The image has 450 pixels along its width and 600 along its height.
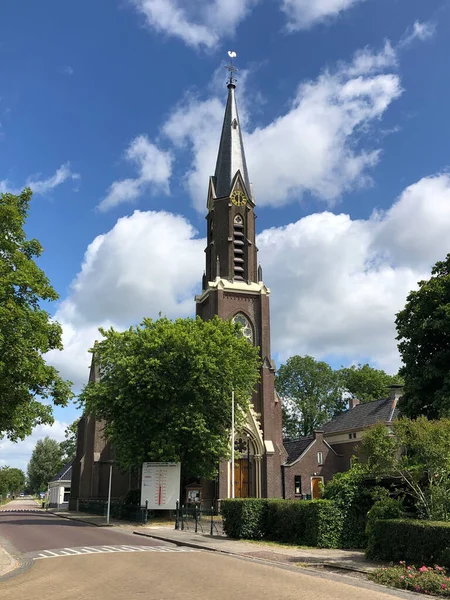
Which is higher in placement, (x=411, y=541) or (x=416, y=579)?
(x=411, y=541)

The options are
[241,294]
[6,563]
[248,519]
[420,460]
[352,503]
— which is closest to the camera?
[6,563]

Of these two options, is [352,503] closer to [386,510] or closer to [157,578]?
[386,510]

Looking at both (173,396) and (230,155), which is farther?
(230,155)

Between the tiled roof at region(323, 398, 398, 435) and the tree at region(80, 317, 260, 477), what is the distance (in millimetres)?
22343

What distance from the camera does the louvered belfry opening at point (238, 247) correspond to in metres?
50.5

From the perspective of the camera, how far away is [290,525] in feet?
68.4

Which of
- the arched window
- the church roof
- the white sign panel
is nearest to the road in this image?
the white sign panel

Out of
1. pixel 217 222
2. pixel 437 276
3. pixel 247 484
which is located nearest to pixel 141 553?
pixel 437 276

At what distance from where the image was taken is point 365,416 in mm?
55000

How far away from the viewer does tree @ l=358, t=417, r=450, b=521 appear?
1557cm

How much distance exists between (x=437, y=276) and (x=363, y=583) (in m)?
22.3

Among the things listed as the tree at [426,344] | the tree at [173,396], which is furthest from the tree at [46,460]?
the tree at [426,344]

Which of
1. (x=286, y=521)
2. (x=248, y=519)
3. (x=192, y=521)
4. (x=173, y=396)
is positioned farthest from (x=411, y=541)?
(x=173, y=396)

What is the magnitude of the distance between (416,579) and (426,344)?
2038 cm
